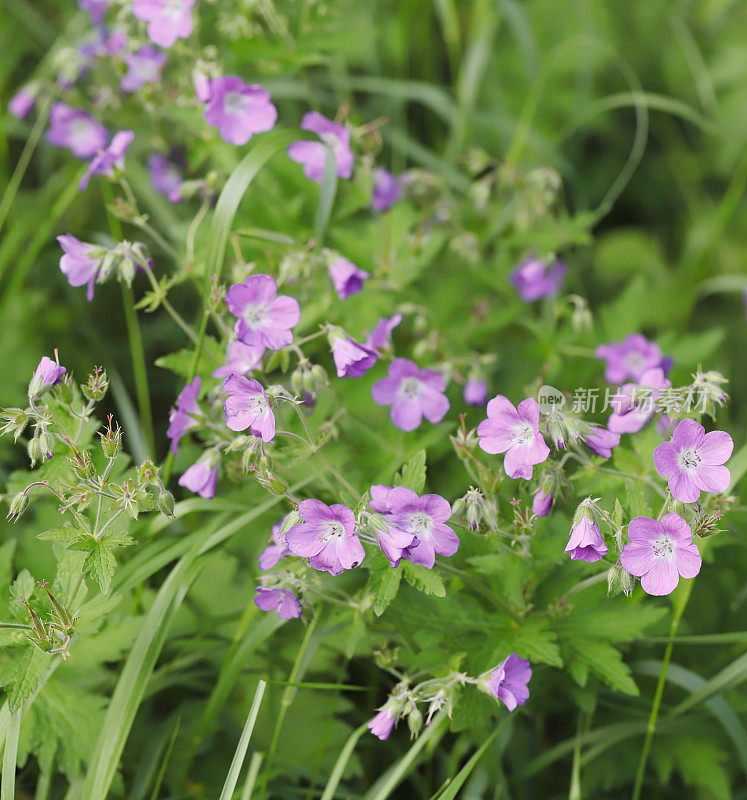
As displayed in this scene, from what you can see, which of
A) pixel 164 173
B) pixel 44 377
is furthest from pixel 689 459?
pixel 164 173

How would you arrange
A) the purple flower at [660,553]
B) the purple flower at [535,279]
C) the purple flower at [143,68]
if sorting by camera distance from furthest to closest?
1. the purple flower at [535,279]
2. the purple flower at [143,68]
3. the purple flower at [660,553]

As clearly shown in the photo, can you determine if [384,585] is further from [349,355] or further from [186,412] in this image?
[186,412]

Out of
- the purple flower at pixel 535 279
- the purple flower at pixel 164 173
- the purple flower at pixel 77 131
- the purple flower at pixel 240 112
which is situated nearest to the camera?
the purple flower at pixel 240 112

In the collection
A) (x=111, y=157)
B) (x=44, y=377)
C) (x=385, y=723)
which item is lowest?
(x=385, y=723)

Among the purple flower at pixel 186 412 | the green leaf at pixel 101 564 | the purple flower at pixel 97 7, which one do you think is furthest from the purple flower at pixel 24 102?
the green leaf at pixel 101 564

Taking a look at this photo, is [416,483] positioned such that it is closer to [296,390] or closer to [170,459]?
[296,390]

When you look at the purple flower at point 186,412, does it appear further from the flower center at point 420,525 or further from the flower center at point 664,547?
the flower center at point 664,547

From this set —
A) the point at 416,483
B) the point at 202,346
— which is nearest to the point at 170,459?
the point at 202,346

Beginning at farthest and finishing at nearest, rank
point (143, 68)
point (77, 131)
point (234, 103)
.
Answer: point (77, 131) < point (143, 68) < point (234, 103)
